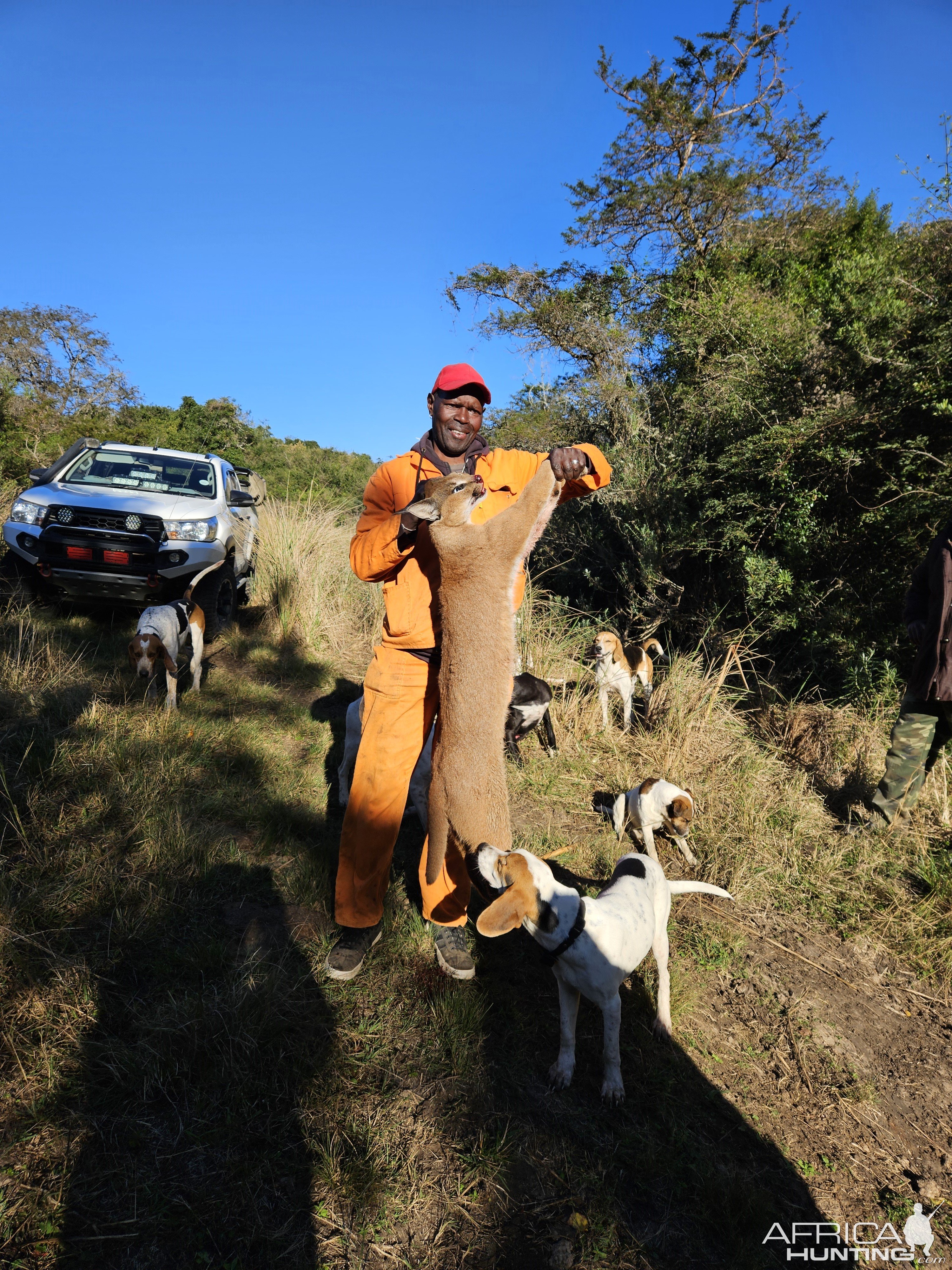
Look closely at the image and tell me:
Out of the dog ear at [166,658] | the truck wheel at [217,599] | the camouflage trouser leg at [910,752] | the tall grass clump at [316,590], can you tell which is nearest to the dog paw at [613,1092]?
the camouflage trouser leg at [910,752]

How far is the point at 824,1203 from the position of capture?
2.11 m

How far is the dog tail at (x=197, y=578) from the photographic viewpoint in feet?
21.2

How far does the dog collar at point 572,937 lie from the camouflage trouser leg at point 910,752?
2939 mm

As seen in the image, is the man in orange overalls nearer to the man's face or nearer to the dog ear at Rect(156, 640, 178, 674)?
the man's face

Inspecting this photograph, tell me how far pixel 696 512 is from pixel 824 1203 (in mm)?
6643

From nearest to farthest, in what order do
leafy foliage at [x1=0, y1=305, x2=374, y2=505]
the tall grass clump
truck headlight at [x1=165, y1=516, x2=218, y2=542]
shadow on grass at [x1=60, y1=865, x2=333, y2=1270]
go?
shadow on grass at [x1=60, y1=865, x2=333, y2=1270]
truck headlight at [x1=165, y1=516, x2=218, y2=542]
the tall grass clump
leafy foliage at [x1=0, y1=305, x2=374, y2=505]

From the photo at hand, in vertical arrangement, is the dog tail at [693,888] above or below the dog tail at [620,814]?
above

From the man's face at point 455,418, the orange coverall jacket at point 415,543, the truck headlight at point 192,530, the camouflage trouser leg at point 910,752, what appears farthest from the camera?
the truck headlight at point 192,530

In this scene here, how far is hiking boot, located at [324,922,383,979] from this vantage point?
2705 mm

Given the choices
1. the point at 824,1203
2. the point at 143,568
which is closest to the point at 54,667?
the point at 143,568

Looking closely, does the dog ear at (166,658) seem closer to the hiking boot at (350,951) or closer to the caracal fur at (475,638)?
the hiking boot at (350,951)

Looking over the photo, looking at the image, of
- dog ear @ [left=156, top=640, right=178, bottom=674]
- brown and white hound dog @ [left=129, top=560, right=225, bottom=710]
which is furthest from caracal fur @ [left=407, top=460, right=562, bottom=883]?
dog ear @ [left=156, top=640, right=178, bottom=674]

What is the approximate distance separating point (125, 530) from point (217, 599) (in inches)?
48.3

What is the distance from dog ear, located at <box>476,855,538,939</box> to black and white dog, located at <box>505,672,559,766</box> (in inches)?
100
